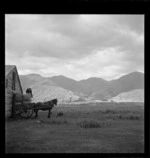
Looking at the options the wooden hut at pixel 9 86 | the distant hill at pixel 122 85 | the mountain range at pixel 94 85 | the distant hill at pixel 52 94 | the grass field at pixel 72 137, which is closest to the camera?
the grass field at pixel 72 137

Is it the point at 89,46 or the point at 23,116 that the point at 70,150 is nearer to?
the point at 23,116

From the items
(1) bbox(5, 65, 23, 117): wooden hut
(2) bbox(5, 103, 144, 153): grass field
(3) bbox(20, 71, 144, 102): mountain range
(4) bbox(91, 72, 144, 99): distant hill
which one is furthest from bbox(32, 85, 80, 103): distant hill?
(2) bbox(5, 103, 144, 153): grass field

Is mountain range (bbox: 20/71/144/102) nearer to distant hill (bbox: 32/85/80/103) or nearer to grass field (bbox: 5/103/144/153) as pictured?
distant hill (bbox: 32/85/80/103)

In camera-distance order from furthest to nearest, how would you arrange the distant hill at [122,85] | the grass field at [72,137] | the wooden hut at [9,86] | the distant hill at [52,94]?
the distant hill at [122,85] < the distant hill at [52,94] < the wooden hut at [9,86] < the grass field at [72,137]

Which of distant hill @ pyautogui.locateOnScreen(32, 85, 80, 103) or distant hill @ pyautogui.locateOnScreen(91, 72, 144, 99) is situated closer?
distant hill @ pyautogui.locateOnScreen(32, 85, 80, 103)

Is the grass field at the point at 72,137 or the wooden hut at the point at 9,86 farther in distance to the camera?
the wooden hut at the point at 9,86

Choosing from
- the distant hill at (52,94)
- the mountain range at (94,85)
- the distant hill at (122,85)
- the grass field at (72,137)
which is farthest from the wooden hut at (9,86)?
the distant hill at (122,85)

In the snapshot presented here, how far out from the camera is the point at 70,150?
5.30 meters

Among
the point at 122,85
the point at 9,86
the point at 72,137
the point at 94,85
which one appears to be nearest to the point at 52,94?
the point at 94,85

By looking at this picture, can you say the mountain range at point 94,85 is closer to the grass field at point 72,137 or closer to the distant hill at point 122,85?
the distant hill at point 122,85

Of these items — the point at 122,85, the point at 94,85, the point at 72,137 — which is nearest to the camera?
the point at 72,137

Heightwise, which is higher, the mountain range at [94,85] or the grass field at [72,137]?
the mountain range at [94,85]

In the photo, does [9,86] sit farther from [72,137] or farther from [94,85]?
[94,85]
